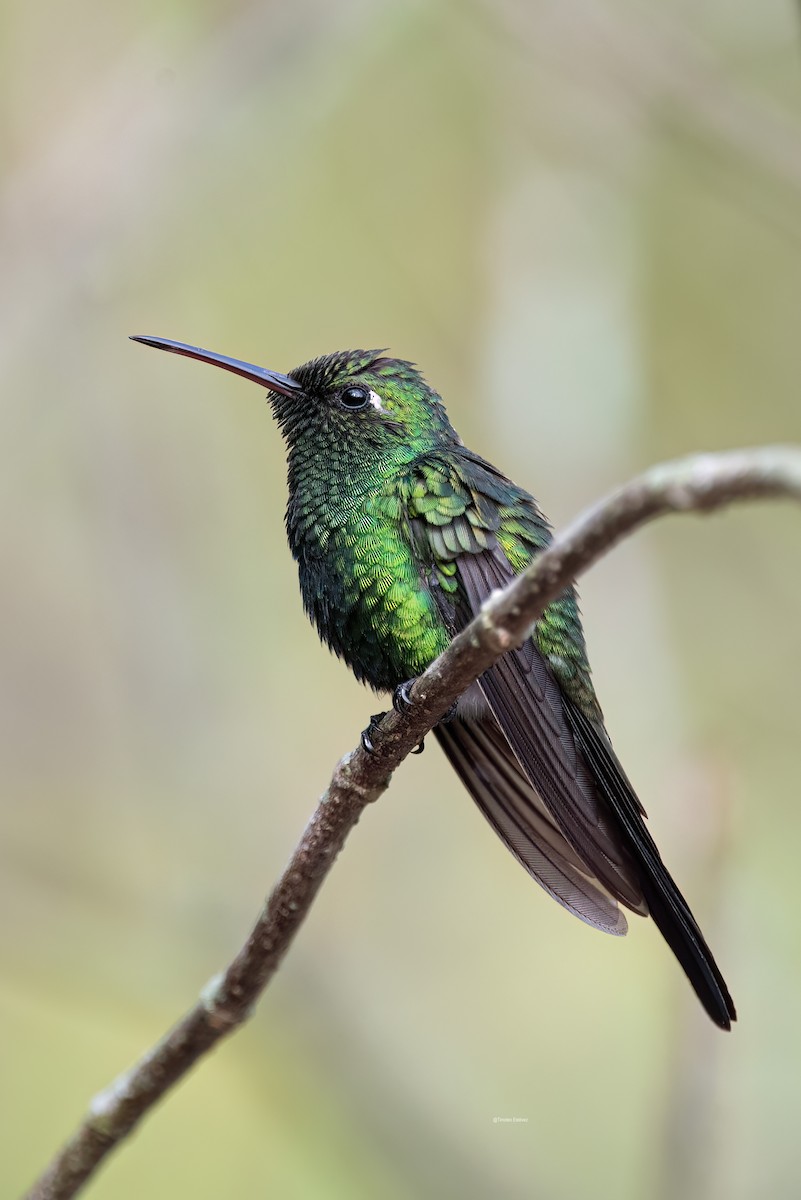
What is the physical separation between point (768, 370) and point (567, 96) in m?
2.04

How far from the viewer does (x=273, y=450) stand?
802 centimetres

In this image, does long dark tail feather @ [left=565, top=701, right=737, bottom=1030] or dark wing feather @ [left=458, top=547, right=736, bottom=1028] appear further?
dark wing feather @ [left=458, top=547, right=736, bottom=1028]

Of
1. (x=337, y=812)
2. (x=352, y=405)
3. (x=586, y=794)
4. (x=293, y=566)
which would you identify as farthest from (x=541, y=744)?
(x=293, y=566)

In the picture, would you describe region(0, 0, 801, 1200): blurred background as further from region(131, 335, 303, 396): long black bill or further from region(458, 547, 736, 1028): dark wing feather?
region(131, 335, 303, 396): long black bill

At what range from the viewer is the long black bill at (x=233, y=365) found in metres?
4.02

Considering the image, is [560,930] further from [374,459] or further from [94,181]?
[94,181]

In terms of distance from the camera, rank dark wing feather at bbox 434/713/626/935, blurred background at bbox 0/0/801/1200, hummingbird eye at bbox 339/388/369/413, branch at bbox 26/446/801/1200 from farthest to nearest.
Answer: blurred background at bbox 0/0/801/1200 < hummingbird eye at bbox 339/388/369/413 < dark wing feather at bbox 434/713/626/935 < branch at bbox 26/446/801/1200

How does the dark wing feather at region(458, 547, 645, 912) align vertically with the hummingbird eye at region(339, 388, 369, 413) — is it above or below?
below

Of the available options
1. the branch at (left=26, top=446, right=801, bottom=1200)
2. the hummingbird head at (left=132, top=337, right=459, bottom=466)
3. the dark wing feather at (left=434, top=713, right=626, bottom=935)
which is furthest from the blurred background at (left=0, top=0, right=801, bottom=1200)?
the branch at (left=26, top=446, right=801, bottom=1200)

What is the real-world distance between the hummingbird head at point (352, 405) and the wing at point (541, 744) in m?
0.33

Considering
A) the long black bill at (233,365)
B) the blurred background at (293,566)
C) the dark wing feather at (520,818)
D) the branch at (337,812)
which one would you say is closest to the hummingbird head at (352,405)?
the long black bill at (233,365)

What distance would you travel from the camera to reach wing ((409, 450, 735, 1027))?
3.36m

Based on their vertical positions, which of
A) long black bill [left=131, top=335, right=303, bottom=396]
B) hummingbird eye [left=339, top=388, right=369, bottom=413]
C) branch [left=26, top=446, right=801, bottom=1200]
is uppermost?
hummingbird eye [left=339, top=388, right=369, bottom=413]

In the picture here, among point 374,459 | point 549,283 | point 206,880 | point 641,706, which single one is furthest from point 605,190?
point 206,880
